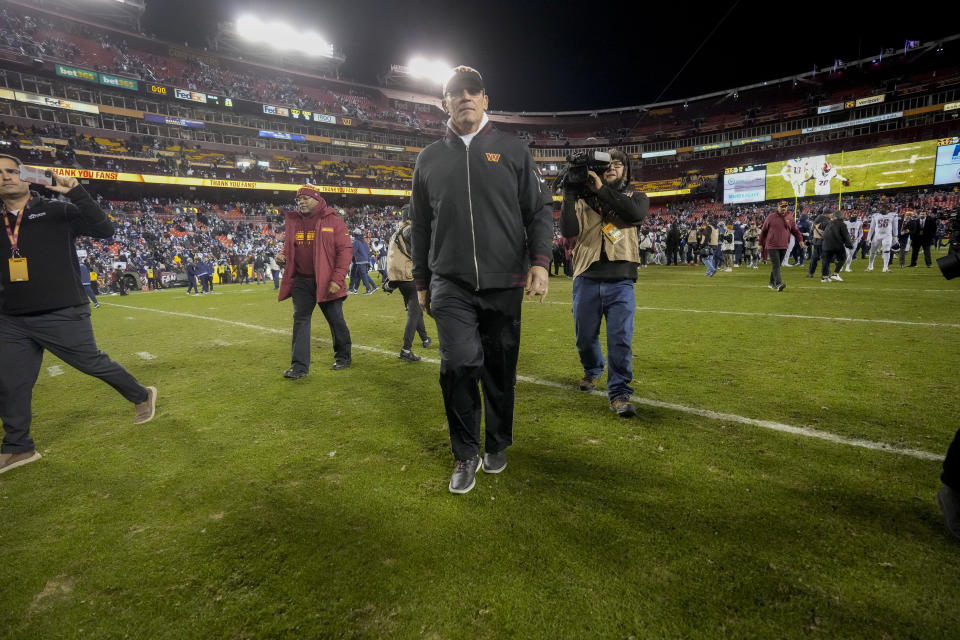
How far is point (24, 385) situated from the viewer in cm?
298

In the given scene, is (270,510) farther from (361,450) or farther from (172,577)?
(361,450)

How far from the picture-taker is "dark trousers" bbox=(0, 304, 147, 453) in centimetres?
290

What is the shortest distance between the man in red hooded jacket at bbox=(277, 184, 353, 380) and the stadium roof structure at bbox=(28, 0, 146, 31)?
2442 inches

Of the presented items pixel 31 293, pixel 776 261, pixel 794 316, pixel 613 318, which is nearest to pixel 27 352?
pixel 31 293

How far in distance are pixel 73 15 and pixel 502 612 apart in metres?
67.1

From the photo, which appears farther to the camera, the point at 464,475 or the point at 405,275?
the point at 405,275

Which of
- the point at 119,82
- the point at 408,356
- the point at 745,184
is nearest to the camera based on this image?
the point at 408,356

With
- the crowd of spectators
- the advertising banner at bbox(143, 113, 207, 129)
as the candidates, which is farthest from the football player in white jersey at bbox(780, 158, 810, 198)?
the advertising banner at bbox(143, 113, 207, 129)

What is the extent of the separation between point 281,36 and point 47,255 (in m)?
66.8

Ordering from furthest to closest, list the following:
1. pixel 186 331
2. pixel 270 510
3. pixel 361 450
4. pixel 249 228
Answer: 1. pixel 249 228
2. pixel 186 331
3. pixel 361 450
4. pixel 270 510

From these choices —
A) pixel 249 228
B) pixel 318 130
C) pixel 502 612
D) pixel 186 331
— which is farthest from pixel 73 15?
pixel 502 612

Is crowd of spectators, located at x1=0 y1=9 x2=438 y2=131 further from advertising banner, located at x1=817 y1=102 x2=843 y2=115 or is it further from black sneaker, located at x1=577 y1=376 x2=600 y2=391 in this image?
black sneaker, located at x1=577 y1=376 x2=600 y2=391

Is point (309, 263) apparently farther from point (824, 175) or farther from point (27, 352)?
point (824, 175)

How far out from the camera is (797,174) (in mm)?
38062
